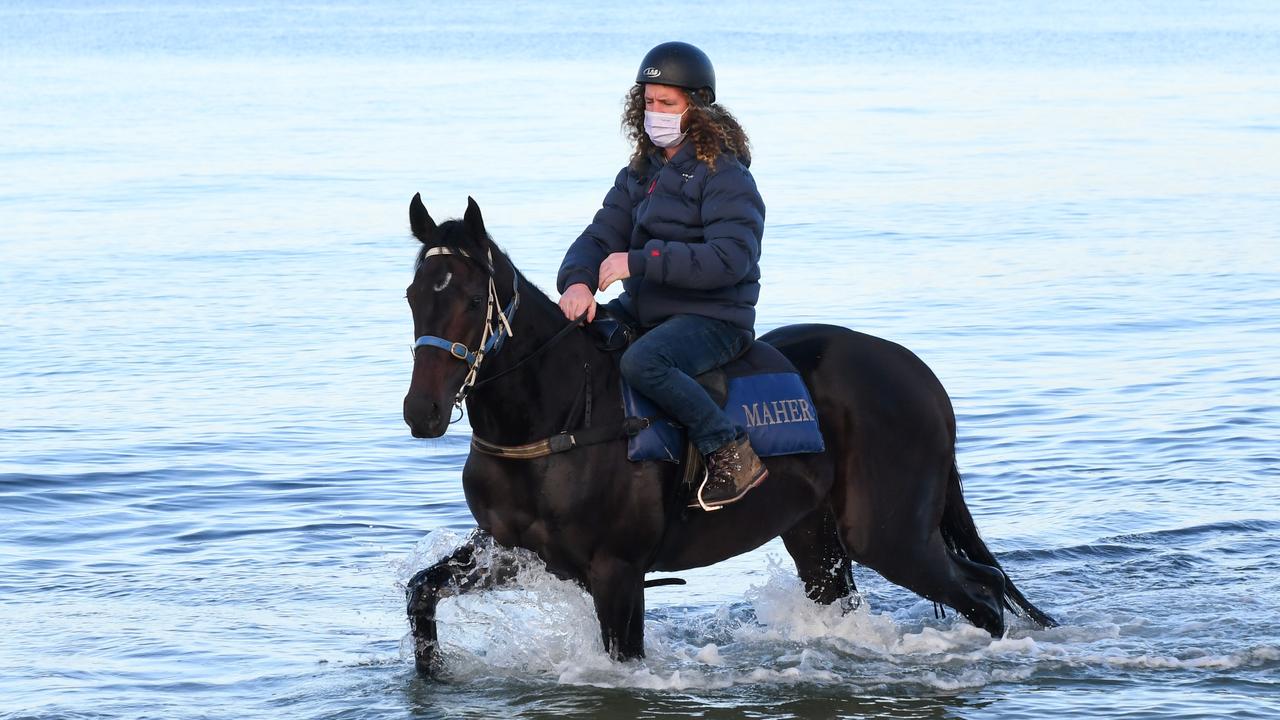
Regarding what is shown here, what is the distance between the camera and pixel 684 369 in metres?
6.58

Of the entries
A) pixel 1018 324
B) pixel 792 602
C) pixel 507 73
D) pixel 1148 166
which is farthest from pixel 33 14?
pixel 792 602

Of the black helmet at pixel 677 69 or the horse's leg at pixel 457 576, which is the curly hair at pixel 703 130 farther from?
the horse's leg at pixel 457 576

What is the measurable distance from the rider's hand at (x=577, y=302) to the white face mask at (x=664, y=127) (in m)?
0.67

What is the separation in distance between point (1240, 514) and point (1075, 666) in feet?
9.82

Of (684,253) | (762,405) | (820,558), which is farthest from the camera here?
(820,558)

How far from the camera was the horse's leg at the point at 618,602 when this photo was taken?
21.5 ft

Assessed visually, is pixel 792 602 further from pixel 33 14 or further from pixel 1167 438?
pixel 33 14

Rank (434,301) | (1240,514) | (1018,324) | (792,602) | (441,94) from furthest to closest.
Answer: (441,94), (1018,324), (1240,514), (792,602), (434,301)

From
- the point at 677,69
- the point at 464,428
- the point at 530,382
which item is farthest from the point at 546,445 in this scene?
the point at 464,428

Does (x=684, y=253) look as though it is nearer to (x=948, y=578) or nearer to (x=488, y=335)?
(x=488, y=335)

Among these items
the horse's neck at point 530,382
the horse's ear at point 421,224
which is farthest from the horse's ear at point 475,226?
the horse's neck at point 530,382

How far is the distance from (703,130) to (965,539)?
7.64 feet

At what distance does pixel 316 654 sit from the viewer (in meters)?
7.84

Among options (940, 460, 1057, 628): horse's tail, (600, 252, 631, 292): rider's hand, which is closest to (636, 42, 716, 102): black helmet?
(600, 252, 631, 292): rider's hand
